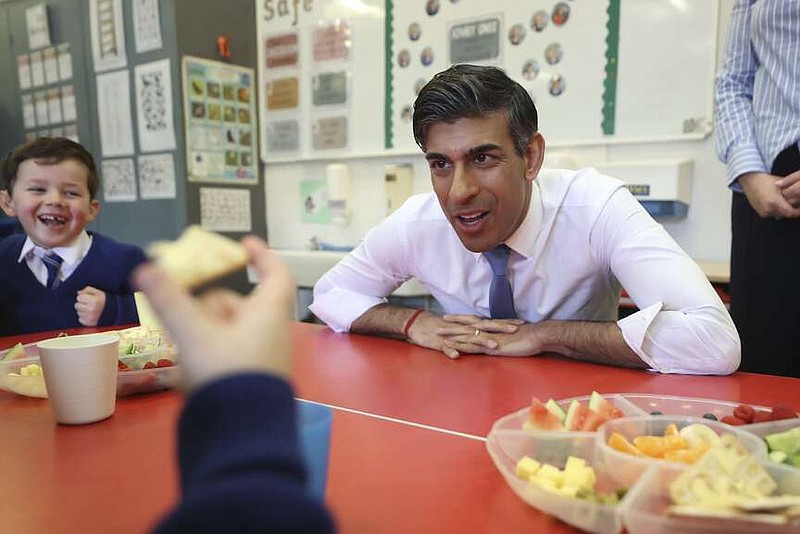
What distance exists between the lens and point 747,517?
1.51ft

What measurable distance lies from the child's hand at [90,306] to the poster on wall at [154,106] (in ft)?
6.25

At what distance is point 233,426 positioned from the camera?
348mm

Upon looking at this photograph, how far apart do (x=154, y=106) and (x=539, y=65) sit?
2.11 metres

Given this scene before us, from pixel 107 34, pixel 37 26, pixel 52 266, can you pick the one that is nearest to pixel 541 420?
pixel 52 266

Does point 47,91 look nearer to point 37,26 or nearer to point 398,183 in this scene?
point 37,26

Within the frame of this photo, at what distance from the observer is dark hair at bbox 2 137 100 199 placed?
6.19ft

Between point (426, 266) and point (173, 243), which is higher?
point (173, 243)

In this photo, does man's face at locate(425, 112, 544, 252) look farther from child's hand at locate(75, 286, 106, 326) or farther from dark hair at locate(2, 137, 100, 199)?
dark hair at locate(2, 137, 100, 199)

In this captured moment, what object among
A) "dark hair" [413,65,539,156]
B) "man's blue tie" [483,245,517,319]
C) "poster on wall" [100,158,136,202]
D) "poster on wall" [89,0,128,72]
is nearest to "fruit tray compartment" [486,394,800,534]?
"man's blue tie" [483,245,517,319]

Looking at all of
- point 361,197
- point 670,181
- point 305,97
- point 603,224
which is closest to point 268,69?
point 305,97

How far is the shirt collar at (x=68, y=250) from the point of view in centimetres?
182

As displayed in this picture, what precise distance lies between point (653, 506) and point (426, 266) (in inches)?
46.7

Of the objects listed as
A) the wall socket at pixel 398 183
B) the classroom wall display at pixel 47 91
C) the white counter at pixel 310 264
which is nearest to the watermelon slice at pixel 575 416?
the white counter at pixel 310 264

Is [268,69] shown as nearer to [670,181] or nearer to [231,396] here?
[670,181]
